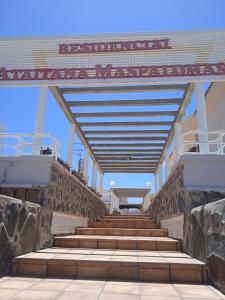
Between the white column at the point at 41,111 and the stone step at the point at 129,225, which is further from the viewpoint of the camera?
the stone step at the point at 129,225

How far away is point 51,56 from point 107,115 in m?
4.19

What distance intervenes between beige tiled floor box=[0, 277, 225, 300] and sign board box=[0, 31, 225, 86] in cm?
382

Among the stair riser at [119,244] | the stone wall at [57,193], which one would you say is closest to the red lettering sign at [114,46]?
the stone wall at [57,193]

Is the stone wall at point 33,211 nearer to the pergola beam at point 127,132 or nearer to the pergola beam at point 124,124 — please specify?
the pergola beam at point 124,124

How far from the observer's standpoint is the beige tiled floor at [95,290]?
264 centimetres

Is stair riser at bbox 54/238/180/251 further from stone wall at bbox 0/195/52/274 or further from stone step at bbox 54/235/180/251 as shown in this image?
stone wall at bbox 0/195/52/274

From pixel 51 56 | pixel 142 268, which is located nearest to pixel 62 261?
pixel 142 268

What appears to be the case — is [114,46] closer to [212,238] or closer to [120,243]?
[120,243]

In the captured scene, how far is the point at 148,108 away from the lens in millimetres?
9391

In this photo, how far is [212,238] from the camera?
3.23 meters

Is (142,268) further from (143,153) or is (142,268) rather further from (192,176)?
(143,153)

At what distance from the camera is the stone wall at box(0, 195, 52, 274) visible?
3.51 meters

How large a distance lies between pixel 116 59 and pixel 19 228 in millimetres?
3891

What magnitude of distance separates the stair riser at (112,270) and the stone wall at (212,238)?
251 mm
